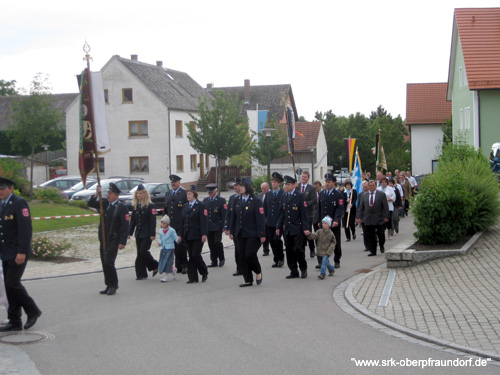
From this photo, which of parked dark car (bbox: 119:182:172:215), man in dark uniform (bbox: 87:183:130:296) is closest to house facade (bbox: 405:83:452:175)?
parked dark car (bbox: 119:182:172:215)

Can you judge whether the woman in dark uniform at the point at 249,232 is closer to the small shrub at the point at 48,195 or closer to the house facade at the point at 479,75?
the small shrub at the point at 48,195

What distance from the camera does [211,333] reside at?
7562mm

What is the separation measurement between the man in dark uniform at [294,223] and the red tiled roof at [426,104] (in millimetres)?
42836

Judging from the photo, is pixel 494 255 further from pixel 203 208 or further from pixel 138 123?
pixel 138 123

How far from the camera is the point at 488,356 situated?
6.39m

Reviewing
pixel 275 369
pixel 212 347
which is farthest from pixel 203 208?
pixel 275 369

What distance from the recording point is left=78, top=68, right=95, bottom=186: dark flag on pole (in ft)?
35.6

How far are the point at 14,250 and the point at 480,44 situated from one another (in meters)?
30.0

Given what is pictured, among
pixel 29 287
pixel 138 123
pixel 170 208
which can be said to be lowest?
Answer: pixel 29 287

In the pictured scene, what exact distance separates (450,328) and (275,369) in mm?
2504

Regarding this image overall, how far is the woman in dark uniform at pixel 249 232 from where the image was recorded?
10.9 metres

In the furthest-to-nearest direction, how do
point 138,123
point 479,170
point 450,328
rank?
1. point 138,123
2. point 479,170
3. point 450,328

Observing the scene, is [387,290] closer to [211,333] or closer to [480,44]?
[211,333]

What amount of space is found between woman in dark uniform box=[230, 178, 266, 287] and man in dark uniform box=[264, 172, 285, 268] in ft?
4.60
